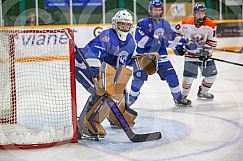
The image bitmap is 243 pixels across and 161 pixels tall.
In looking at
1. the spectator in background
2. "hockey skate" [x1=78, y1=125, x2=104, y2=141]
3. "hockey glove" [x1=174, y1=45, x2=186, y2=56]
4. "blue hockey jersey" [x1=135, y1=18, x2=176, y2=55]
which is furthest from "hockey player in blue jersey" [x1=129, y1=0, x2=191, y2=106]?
the spectator in background

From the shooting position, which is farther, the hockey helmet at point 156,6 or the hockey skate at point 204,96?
the hockey skate at point 204,96

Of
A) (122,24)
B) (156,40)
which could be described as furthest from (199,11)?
(122,24)

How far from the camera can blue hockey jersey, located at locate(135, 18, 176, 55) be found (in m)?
4.30

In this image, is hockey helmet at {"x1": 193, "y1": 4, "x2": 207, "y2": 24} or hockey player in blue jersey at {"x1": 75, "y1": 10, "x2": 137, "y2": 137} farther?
hockey helmet at {"x1": 193, "y1": 4, "x2": 207, "y2": 24}

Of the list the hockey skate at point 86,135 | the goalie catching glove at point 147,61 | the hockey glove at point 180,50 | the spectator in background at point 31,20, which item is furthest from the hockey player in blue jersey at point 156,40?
the spectator in background at point 31,20

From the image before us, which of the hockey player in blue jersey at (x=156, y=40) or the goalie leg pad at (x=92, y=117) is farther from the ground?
the hockey player in blue jersey at (x=156, y=40)

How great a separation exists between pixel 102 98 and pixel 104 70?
7.4 inches

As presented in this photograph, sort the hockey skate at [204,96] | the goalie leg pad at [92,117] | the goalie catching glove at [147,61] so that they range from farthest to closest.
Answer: the hockey skate at [204,96] < the goalie catching glove at [147,61] < the goalie leg pad at [92,117]

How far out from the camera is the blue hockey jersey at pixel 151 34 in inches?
169

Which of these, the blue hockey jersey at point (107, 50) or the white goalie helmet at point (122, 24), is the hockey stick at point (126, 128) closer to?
the blue hockey jersey at point (107, 50)

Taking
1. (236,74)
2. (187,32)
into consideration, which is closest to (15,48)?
(187,32)

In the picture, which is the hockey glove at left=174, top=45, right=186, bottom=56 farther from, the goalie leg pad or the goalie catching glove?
the goalie leg pad

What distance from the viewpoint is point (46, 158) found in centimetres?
275

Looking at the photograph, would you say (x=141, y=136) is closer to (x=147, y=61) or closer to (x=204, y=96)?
(x=147, y=61)
